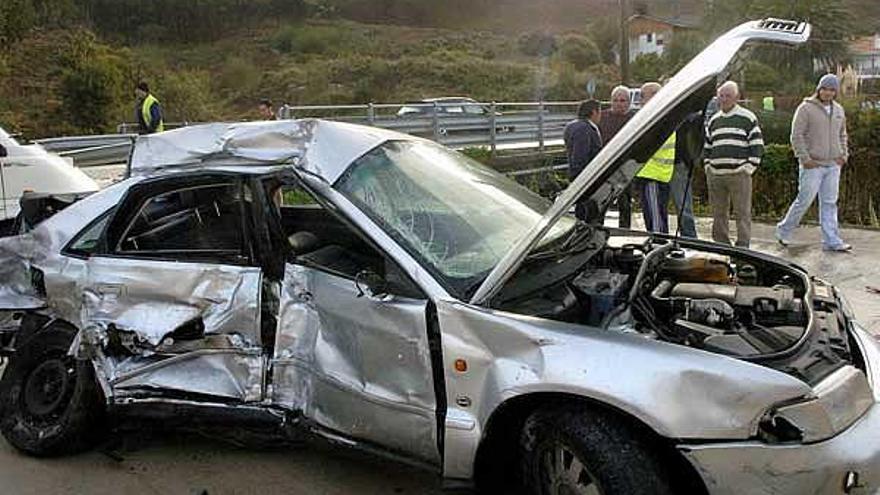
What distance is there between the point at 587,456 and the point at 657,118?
122 centimetres

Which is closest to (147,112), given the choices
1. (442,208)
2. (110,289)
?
(110,289)

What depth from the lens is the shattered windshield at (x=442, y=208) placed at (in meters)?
3.11

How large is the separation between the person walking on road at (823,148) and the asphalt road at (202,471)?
557 centimetres

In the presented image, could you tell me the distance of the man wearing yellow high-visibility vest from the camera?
710 centimetres

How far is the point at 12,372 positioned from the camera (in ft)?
A: 13.3

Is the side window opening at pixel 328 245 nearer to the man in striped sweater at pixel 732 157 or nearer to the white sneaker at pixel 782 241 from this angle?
the man in striped sweater at pixel 732 157

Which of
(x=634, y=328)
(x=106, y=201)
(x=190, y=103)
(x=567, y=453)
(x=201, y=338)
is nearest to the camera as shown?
(x=567, y=453)

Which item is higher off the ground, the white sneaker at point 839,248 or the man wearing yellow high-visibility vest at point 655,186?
the man wearing yellow high-visibility vest at point 655,186

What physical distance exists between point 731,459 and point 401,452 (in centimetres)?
123

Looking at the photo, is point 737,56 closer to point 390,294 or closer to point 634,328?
point 634,328

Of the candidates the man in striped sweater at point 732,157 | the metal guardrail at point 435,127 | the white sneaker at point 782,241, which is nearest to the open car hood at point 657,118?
the man in striped sweater at point 732,157

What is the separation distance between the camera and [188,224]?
12.6 ft

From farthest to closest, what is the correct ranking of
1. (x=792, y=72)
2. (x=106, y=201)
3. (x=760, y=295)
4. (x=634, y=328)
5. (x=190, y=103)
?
(x=792, y=72) → (x=190, y=103) → (x=106, y=201) → (x=760, y=295) → (x=634, y=328)

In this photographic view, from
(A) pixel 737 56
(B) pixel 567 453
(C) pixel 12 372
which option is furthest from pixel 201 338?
(A) pixel 737 56
